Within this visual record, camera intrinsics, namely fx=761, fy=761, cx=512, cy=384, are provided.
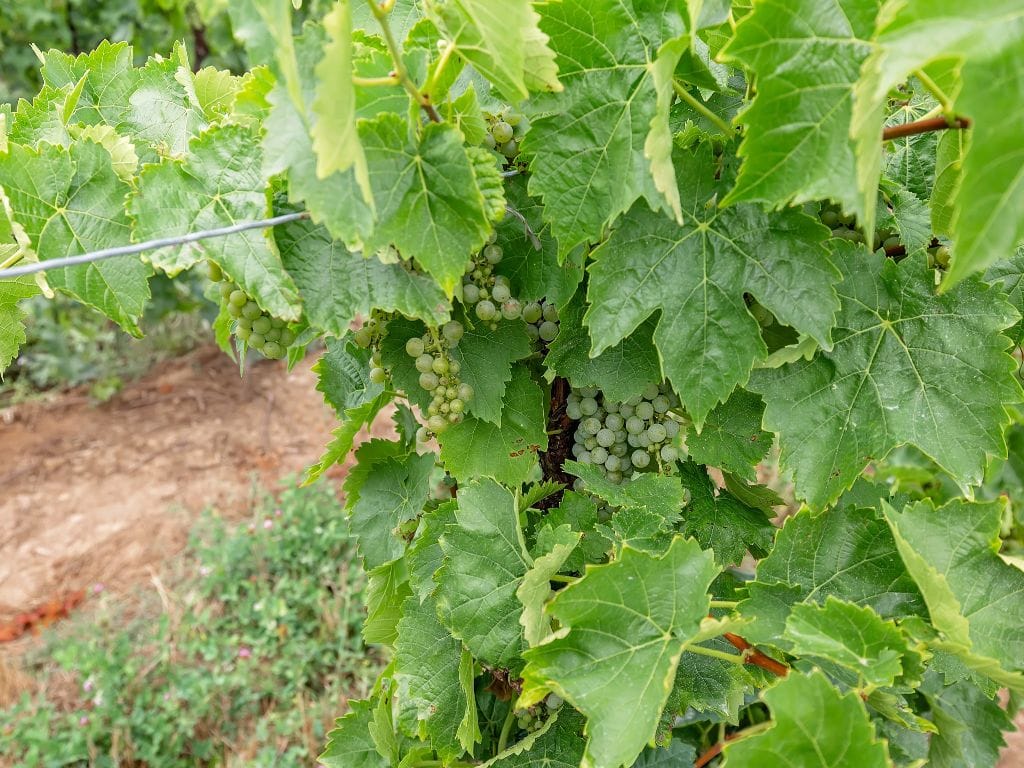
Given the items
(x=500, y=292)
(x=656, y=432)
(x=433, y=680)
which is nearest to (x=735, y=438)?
(x=656, y=432)

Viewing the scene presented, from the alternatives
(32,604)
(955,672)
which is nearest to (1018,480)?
(955,672)

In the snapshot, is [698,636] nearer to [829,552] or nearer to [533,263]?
[829,552]

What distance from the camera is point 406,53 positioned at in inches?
39.7

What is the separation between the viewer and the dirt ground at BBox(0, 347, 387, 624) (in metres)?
4.30

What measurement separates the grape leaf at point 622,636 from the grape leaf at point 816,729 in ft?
0.48

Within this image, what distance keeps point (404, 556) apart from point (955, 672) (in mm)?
942

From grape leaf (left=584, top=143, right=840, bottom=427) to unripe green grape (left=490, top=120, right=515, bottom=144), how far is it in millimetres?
235

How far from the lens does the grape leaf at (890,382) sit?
3.55ft

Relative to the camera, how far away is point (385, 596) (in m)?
1.60

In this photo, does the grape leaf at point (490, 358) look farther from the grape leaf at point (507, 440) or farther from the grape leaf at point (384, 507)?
the grape leaf at point (384, 507)

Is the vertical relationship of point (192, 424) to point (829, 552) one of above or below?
below

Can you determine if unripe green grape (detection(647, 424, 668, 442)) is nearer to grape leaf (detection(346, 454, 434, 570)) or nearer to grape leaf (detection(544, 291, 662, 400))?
grape leaf (detection(544, 291, 662, 400))

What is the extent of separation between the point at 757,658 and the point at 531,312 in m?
0.63

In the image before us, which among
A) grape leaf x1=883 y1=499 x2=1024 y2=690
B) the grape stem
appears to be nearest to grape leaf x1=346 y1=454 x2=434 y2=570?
the grape stem
